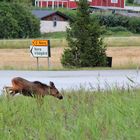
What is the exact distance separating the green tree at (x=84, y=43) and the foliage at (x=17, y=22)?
40493 millimetres

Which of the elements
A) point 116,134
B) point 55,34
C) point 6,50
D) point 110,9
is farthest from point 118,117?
point 110,9

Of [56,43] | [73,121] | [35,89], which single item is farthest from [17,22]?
[73,121]

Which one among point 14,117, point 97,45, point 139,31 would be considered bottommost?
point 139,31

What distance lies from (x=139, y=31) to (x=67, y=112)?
85.0 metres

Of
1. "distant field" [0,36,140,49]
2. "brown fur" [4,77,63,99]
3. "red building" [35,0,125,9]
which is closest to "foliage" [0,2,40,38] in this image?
"distant field" [0,36,140,49]

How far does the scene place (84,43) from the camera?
1117 inches

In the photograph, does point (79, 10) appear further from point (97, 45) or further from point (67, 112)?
point (67, 112)

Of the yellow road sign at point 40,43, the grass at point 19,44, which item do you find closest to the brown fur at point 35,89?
the yellow road sign at point 40,43

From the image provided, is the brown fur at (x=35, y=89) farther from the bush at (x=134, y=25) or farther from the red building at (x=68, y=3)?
the red building at (x=68, y=3)

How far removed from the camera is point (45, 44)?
2644cm

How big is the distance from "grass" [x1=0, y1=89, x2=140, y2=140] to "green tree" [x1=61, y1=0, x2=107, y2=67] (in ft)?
67.4

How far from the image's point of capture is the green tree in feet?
92.0

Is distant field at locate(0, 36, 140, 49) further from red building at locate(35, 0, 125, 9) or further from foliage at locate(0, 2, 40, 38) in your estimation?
red building at locate(35, 0, 125, 9)

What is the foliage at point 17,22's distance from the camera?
69.0 metres
